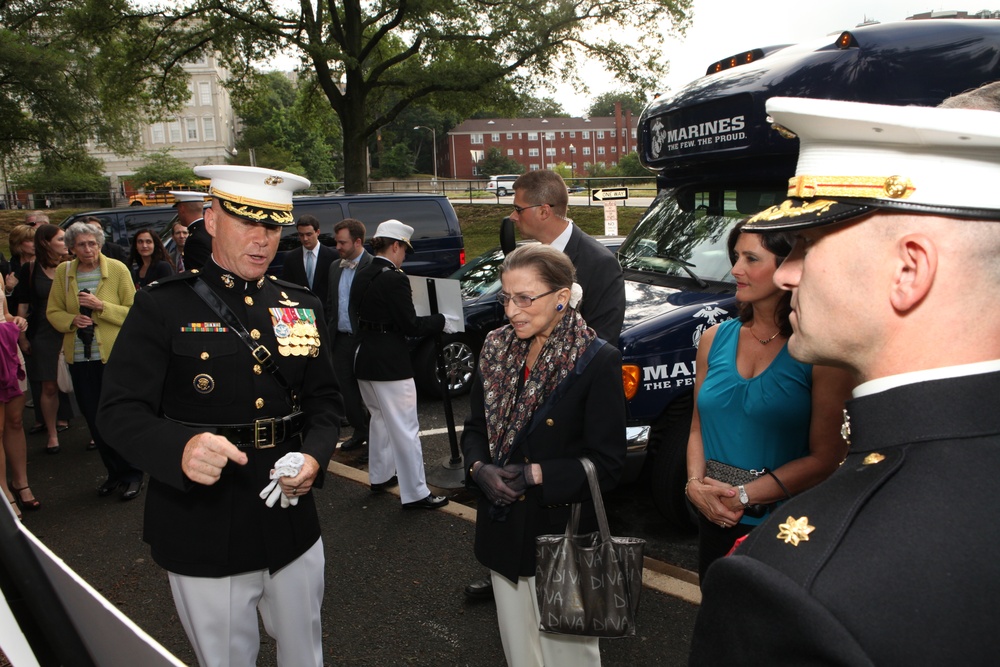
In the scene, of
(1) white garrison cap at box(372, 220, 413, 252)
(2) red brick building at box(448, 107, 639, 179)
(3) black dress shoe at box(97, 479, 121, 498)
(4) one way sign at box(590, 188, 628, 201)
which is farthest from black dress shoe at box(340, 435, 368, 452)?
(2) red brick building at box(448, 107, 639, 179)

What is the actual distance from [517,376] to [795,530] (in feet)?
6.32

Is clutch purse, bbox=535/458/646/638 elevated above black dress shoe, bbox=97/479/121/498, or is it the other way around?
clutch purse, bbox=535/458/646/638

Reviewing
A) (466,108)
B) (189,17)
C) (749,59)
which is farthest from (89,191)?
(749,59)

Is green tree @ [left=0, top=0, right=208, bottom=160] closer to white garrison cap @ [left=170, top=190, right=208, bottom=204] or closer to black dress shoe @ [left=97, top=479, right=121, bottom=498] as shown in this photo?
white garrison cap @ [left=170, top=190, right=208, bottom=204]

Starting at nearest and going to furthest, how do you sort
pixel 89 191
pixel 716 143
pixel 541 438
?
pixel 541 438
pixel 716 143
pixel 89 191

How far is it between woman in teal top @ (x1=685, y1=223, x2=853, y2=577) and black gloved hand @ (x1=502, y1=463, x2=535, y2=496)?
63 centimetres

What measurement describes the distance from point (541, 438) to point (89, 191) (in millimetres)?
58902

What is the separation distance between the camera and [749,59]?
5219mm

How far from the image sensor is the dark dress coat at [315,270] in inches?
302

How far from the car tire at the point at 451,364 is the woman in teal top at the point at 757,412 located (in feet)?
18.1

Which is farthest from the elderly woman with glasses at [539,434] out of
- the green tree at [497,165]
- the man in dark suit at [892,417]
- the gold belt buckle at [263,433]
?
the green tree at [497,165]

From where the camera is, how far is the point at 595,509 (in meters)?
2.71

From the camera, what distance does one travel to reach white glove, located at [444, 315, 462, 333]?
18.9ft

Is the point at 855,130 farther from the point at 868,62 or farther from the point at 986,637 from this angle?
the point at 868,62
